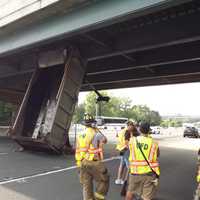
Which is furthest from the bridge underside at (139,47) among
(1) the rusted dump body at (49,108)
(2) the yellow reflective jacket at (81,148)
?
(2) the yellow reflective jacket at (81,148)

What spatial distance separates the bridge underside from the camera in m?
9.57

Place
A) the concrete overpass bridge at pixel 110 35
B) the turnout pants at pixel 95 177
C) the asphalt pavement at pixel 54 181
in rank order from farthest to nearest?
the concrete overpass bridge at pixel 110 35 → the asphalt pavement at pixel 54 181 → the turnout pants at pixel 95 177

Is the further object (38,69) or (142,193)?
(38,69)

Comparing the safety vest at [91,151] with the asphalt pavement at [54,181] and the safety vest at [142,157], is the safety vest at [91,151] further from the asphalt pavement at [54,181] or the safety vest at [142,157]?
the asphalt pavement at [54,181]

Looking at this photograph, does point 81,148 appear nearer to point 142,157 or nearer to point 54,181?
point 142,157

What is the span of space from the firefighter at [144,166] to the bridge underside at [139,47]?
3.95 meters

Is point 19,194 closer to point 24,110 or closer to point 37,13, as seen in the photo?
point 37,13

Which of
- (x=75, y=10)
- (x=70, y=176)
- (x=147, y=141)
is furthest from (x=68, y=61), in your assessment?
(x=147, y=141)

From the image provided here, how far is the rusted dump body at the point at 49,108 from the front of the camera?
12.3 metres

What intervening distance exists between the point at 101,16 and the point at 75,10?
121 centimetres

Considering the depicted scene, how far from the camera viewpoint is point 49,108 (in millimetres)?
14070

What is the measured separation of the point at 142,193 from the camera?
4.43 meters

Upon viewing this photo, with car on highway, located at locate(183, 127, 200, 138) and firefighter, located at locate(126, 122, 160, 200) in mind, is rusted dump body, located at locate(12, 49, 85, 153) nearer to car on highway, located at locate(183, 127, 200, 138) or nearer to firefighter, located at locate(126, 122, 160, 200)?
firefighter, located at locate(126, 122, 160, 200)

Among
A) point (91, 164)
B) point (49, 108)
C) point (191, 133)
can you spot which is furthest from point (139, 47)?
point (191, 133)
